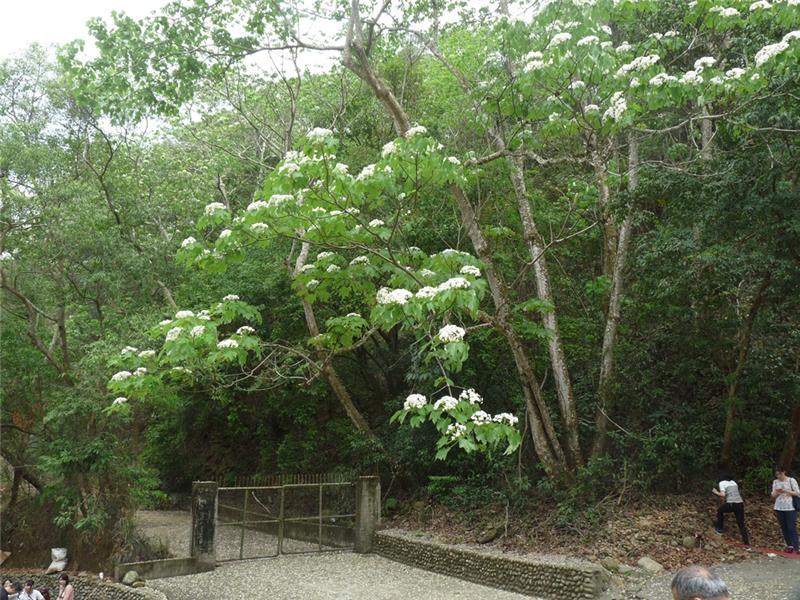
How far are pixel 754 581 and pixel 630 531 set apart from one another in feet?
6.41

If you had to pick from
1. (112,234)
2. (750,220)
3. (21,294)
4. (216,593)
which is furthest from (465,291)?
(21,294)

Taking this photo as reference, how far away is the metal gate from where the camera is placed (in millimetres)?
12281

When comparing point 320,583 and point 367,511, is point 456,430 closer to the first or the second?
point 320,583

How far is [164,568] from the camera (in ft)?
36.4

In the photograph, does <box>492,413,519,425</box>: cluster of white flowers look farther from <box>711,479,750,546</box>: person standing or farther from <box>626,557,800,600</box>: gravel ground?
<box>711,479,750,546</box>: person standing

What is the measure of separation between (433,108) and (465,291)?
31.6 feet

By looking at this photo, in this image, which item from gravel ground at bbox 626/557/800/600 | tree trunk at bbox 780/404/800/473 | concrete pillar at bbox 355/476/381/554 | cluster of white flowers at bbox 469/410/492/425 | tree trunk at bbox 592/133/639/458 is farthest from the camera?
concrete pillar at bbox 355/476/381/554

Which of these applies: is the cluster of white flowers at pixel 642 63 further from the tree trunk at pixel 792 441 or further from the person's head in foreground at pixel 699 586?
the tree trunk at pixel 792 441

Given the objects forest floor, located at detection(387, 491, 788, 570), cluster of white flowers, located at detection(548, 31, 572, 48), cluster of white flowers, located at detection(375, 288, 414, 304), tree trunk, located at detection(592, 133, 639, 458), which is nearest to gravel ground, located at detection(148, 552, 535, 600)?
forest floor, located at detection(387, 491, 788, 570)

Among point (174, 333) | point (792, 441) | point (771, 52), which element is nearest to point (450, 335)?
point (174, 333)

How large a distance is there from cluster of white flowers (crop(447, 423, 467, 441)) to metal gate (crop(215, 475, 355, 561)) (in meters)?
7.04

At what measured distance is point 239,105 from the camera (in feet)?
46.2

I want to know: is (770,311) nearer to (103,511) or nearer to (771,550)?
(771,550)

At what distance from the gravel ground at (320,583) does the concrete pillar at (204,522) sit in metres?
0.33
